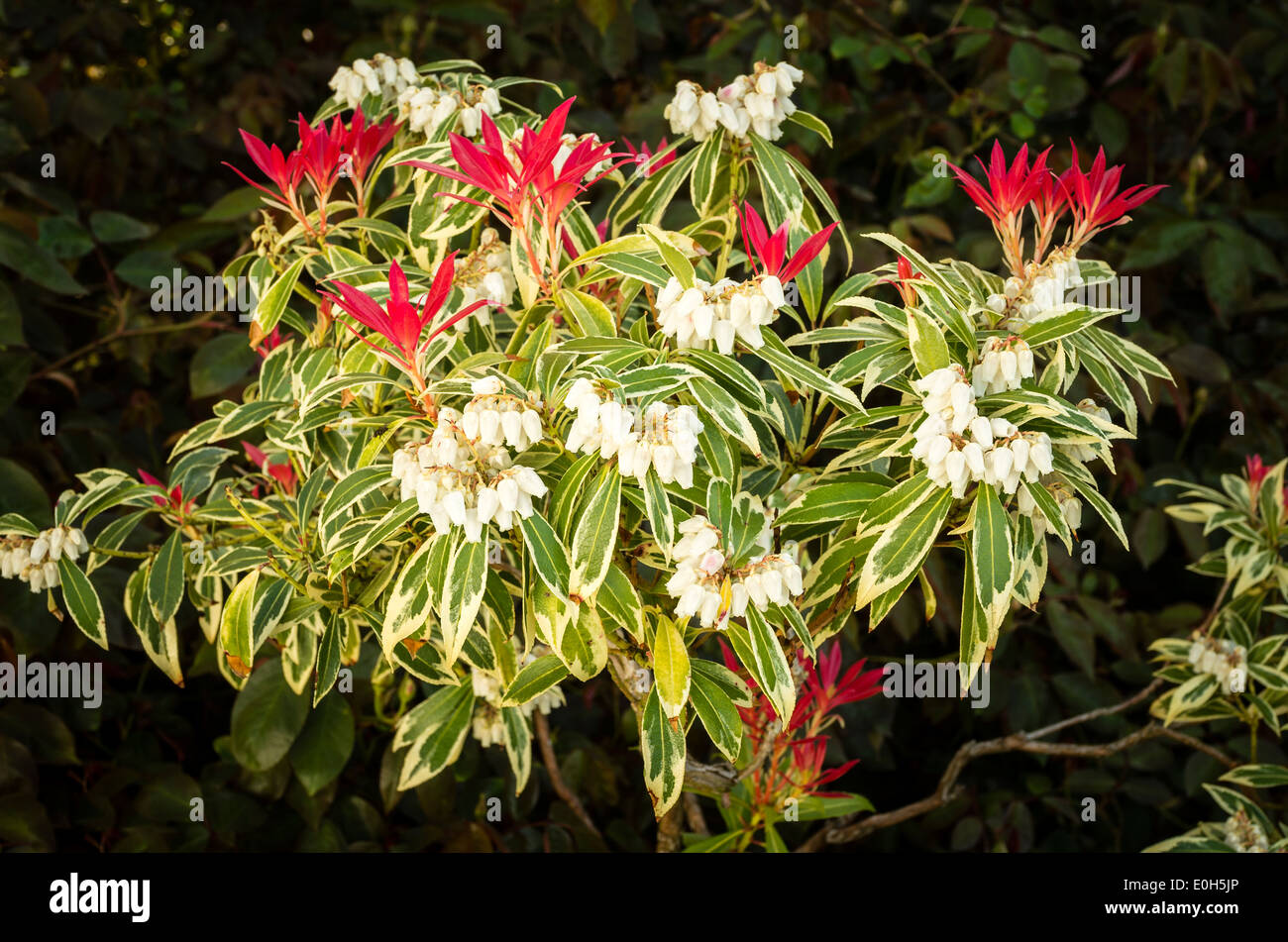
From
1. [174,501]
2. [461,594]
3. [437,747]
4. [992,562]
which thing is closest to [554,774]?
[437,747]

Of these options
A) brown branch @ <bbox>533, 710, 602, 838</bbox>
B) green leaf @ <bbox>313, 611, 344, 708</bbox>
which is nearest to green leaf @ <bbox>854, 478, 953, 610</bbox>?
green leaf @ <bbox>313, 611, 344, 708</bbox>

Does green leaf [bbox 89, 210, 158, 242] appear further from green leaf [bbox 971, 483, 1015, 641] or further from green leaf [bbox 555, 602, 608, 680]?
green leaf [bbox 971, 483, 1015, 641]

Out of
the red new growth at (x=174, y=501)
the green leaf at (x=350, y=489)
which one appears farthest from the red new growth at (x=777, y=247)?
the red new growth at (x=174, y=501)

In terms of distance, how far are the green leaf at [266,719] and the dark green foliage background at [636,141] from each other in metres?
0.12

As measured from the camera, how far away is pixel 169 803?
149 cm

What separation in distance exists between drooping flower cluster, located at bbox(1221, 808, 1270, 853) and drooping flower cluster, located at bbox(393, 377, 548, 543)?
1031 mm

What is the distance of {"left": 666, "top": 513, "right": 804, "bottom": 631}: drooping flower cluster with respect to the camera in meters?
0.80

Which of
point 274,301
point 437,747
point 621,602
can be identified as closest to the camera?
point 621,602

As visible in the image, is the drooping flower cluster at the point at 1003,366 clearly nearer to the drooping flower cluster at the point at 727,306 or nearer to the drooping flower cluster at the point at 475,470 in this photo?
the drooping flower cluster at the point at 727,306

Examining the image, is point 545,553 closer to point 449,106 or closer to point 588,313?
point 588,313

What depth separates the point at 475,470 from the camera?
2.55 feet

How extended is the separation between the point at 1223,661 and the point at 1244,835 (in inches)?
8.0
